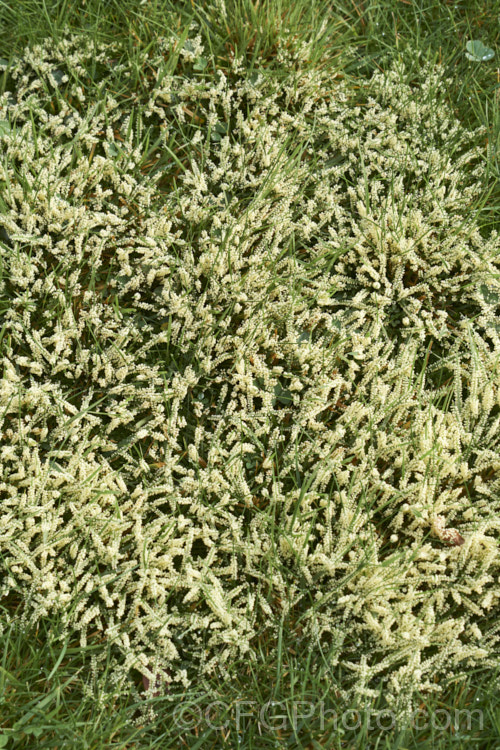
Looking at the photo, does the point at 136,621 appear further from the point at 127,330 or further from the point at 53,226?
the point at 53,226

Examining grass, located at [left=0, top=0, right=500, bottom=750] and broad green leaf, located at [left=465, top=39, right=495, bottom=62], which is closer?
grass, located at [left=0, top=0, right=500, bottom=750]

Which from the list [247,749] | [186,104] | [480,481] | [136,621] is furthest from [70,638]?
[186,104]

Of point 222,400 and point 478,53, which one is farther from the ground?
point 478,53

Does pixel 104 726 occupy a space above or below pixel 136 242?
below

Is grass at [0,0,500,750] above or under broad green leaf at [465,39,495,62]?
under

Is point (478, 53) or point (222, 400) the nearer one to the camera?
point (222, 400)
